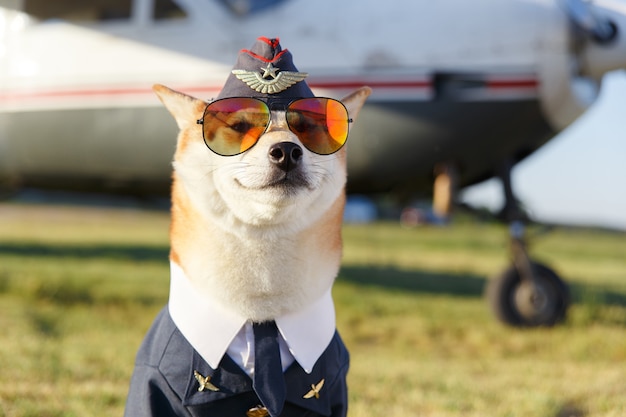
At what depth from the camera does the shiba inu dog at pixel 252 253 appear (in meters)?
1.37

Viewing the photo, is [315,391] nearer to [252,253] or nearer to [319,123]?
[252,253]

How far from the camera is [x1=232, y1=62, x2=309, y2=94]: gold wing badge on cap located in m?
1.40

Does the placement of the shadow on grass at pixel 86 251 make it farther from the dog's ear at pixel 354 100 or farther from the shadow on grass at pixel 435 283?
the dog's ear at pixel 354 100

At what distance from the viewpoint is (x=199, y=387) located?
4.58 feet

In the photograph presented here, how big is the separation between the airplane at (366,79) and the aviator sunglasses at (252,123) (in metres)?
2.64

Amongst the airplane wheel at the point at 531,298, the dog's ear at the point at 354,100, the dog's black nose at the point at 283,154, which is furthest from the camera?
the airplane wheel at the point at 531,298

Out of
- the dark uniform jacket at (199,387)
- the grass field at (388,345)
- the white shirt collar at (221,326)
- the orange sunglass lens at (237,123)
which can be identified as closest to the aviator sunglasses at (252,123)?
the orange sunglass lens at (237,123)

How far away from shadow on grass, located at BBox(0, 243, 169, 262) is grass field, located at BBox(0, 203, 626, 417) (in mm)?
826

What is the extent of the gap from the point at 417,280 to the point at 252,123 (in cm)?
648

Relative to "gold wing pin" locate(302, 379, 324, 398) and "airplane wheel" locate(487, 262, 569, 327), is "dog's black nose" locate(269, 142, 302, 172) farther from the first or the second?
"airplane wheel" locate(487, 262, 569, 327)

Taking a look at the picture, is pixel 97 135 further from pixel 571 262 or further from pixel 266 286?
pixel 571 262

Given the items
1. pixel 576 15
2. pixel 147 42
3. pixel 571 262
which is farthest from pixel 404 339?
pixel 571 262

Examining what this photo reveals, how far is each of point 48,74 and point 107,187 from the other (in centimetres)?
87

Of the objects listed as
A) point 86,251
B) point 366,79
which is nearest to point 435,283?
point 366,79
